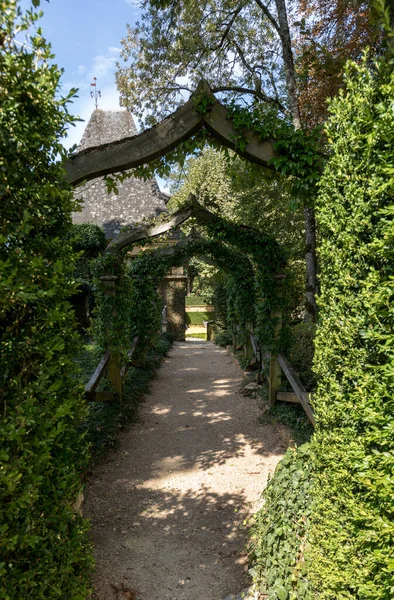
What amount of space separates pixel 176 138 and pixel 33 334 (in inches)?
83.8

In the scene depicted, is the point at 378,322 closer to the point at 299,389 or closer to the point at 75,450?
the point at 75,450

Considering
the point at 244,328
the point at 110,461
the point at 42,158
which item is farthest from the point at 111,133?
the point at 42,158

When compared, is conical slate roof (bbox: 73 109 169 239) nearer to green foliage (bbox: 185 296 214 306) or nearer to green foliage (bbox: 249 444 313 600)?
green foliage (bbox: 185 296 214 306)

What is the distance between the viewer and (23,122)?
2.03 m

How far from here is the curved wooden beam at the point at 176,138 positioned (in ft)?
Result: 10.9

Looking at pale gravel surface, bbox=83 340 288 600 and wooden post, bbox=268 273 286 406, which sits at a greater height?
wooden post, bbox=268 273 286 406

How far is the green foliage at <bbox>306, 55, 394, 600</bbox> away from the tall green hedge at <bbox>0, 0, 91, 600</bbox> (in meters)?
1.60

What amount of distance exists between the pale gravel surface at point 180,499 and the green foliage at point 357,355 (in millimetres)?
1237

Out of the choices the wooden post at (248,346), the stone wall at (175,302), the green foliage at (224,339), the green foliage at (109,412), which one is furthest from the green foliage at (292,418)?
the stone wall at (175,302)

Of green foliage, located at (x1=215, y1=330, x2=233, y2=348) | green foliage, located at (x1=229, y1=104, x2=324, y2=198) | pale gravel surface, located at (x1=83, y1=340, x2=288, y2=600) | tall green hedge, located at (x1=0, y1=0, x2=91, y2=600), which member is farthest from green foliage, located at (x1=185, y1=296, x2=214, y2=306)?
tall green hedge, located at (x1=0, y1=0, x2=91, y2=600)

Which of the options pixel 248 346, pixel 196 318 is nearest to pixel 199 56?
pixel 248 346

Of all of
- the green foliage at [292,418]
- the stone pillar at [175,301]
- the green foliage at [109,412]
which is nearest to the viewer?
the green foliage at [292,418]

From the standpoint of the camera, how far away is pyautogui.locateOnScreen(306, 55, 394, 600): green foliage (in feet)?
6.71

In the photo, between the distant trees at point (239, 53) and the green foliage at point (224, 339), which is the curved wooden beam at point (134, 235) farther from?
the green foliage at point (224, 339)
